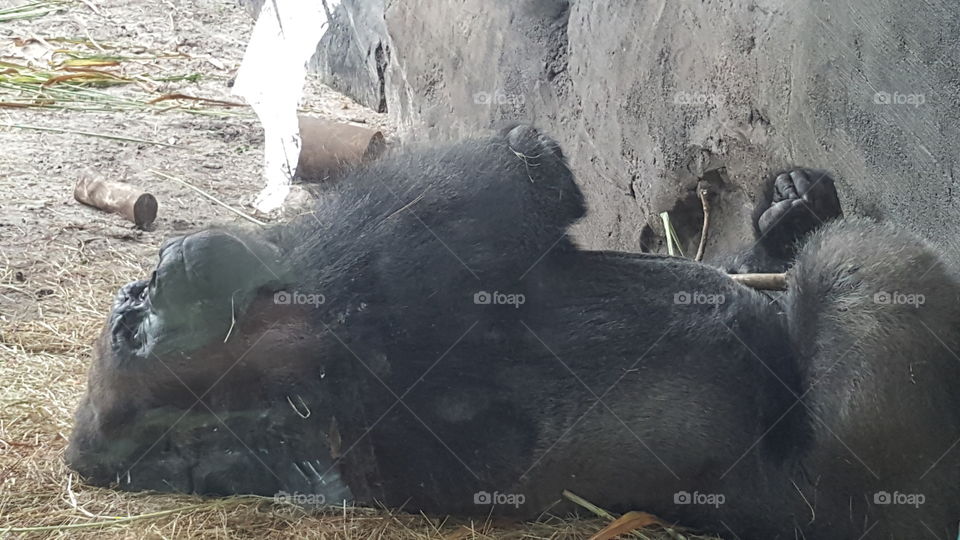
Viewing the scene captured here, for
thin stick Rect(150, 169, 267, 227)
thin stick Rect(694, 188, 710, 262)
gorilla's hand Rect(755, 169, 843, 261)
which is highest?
gorilla's hand Rect(755, 169, 843, 261)

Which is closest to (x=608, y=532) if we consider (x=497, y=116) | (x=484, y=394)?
(x=484, y=394)

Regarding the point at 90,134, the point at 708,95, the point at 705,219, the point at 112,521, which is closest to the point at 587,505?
the point at 112,521

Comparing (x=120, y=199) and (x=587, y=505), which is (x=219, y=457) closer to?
(x=587, y=505)

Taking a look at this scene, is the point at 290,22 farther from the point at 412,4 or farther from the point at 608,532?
the point at 608,532

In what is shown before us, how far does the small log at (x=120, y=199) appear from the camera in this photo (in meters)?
5.78

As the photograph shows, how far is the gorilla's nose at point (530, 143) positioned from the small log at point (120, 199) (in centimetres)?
331

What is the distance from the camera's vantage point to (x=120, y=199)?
5824mm

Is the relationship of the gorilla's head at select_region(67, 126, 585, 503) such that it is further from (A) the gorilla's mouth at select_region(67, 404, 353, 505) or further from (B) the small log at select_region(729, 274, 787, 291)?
(B) the small log at select_region(729, 274, 787, 291)

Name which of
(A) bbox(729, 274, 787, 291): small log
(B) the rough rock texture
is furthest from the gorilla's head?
(B) the rough rock texture

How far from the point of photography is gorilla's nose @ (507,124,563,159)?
121 inches

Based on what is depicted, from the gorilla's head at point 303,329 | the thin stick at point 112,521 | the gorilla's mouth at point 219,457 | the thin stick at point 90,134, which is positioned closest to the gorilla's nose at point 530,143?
the gorilla's head at point 303,329

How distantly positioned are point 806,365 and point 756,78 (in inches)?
51.9

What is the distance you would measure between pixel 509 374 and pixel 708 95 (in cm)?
175

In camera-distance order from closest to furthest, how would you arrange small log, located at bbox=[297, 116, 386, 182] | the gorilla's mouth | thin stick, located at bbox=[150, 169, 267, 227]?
the gorilla's mouth
thin stick, located at bbox=[150, 169, 267, 227]
small log, located at bbox=[297, 116, 386, 182]
